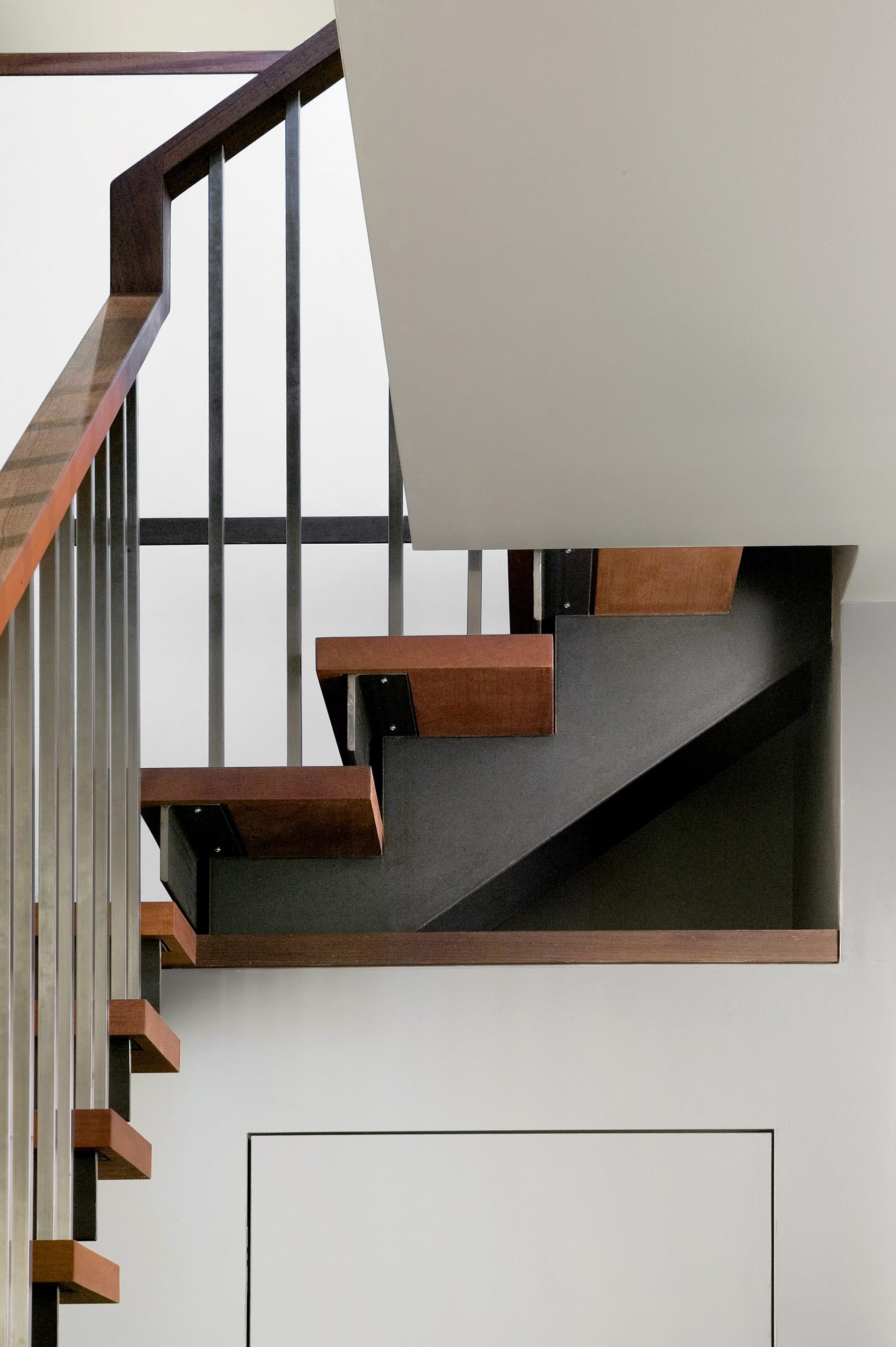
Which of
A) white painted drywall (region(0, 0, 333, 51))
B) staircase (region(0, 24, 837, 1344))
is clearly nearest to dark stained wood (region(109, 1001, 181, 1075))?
staircase (region(0, 24, 837, 1344))

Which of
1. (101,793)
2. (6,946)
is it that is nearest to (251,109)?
(101,793)

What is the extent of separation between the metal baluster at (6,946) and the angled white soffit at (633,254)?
0.48 metres

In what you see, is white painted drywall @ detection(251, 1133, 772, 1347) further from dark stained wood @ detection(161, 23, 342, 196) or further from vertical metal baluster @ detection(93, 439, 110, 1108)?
dark stained wood @ detection(161, 23, 342, 196)

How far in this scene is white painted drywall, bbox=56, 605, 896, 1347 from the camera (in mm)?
1982

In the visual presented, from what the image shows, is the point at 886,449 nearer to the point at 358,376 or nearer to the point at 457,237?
the point at 457,237

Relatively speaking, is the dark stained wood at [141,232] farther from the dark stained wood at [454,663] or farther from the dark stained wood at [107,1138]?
the dark stained wood at [107,1138]

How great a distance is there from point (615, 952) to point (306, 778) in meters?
0.58

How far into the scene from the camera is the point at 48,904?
1.34 metres

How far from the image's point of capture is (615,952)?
204 centimetres

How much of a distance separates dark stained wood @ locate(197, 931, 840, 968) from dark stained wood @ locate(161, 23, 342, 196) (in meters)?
1.07

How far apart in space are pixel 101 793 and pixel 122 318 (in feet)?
1.89

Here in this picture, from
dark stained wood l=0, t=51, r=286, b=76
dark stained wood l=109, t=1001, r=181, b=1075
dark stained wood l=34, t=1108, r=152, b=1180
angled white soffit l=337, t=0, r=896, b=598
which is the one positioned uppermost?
dark stained wood l=0, t=51, r=286, b=76

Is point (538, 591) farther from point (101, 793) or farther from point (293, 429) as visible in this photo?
point (101, 793)

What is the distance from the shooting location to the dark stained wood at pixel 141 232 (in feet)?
5.75
